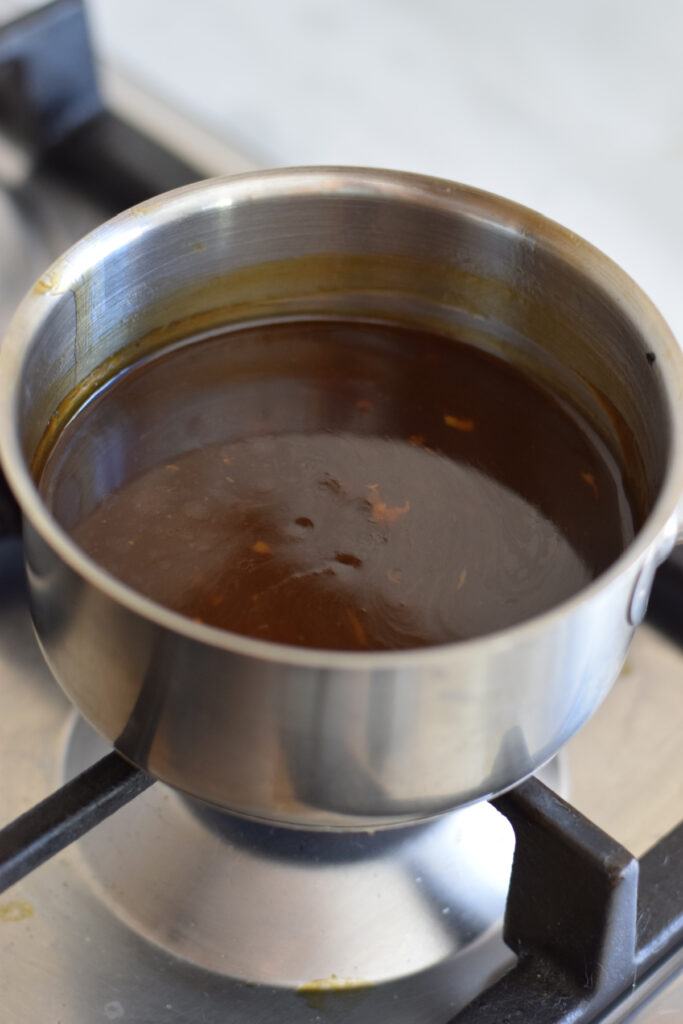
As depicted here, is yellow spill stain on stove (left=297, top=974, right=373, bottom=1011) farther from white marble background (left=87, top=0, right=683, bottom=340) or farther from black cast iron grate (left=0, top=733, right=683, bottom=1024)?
white marble background (left=87, top=0, right=683, bottom=340)

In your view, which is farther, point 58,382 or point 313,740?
point 58,382

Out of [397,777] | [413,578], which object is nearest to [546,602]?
[413,578]

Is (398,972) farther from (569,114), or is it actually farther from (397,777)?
(569,114)

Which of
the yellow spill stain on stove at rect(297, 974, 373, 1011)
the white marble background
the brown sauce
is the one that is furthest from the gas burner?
the white marble background

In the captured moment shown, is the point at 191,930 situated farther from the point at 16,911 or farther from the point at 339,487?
the point at 339,487

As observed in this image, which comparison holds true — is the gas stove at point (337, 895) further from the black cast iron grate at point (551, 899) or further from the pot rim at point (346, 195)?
the pot rim at point (346, 195)

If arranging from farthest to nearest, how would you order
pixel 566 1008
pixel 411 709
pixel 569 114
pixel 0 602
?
1. pixel 569 114
2. pixel 0 602
3. pixel 566 1008
4. pixel 411 709

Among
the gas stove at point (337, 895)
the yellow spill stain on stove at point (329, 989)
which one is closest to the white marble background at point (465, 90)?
the gas stove at point (337, 895)
